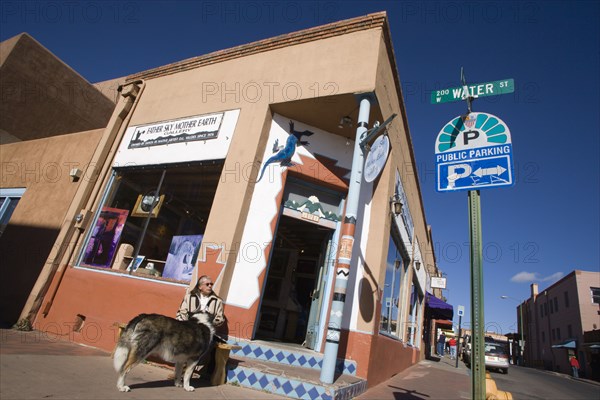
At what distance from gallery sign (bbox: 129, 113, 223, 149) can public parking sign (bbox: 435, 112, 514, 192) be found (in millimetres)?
5176

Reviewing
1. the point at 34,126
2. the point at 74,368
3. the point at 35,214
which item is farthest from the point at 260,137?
the point at 34,126

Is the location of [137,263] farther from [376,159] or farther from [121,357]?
[376,159]

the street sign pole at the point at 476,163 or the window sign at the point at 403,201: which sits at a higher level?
the window sign at the point at 403,201

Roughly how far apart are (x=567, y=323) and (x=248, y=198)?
4021 cm

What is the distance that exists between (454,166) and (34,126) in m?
15.0

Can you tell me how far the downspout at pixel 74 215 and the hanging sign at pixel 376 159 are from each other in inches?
267

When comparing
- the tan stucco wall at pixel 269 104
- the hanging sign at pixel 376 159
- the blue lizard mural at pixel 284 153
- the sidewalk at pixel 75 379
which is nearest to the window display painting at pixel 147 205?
the tan stucco wall at pixel 269 104

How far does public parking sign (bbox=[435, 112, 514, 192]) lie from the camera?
313 centimetres

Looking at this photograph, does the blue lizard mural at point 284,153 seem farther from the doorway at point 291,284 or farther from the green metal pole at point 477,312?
the green metal pole at point 477,312

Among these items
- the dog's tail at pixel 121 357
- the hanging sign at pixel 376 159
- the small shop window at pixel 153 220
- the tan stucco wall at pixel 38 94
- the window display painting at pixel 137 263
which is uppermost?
the tan stucco wall at pixel 38 94

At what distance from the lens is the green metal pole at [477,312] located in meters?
2.67

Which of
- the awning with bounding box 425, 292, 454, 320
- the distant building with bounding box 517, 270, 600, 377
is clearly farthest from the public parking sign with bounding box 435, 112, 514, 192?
the distant building with bounding box 517, 270, 600, 377

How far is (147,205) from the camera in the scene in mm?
7891

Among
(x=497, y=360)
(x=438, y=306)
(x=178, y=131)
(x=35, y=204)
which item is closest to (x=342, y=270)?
(x=178, y=131)
